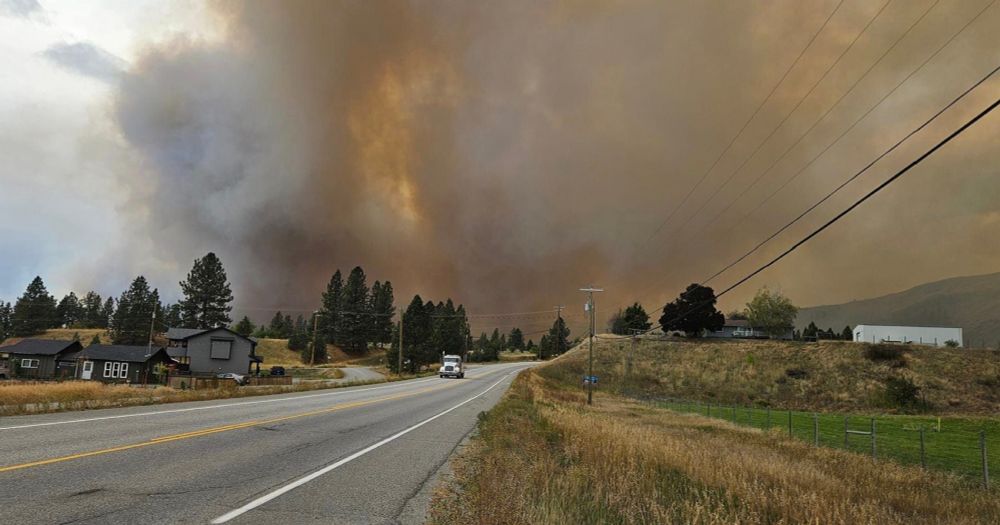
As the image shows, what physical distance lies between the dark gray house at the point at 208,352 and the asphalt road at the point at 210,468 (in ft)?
203

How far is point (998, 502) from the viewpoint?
13453 mm

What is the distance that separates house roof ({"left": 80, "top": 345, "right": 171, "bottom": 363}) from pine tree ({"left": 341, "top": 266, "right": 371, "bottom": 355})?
6241cm

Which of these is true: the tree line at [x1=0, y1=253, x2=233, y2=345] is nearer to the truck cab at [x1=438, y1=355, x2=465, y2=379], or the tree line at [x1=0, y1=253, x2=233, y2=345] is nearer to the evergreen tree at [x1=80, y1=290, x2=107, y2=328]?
the evergreen tree at [x1=80, y1=290, x2=107, y2=328]

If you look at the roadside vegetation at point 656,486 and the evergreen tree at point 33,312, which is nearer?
the roadside vegetation at point 656,486

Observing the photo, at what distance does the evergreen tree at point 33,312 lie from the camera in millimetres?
129875

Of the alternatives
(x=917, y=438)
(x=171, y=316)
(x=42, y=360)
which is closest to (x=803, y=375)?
(x=917, y=438)

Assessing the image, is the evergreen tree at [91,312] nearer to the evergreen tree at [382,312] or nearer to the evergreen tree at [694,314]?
the evergreen tree at [382,312]

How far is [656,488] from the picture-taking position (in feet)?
32.7

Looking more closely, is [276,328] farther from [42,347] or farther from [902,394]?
[902,394]

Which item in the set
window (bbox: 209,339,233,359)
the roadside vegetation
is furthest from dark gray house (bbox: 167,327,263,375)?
the roadside vegetation

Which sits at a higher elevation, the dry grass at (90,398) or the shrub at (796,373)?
the dry grass at (90,398)

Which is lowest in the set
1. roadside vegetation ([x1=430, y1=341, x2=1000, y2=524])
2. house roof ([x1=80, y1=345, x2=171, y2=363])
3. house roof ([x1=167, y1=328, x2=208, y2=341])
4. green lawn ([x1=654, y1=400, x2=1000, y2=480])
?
green lawn ([x1=654, y1=400, x2=1000, y2=480])

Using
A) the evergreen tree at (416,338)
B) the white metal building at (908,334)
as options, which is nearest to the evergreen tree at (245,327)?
the evergreen tree at (416,338)

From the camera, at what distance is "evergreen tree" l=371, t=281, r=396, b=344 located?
140m
